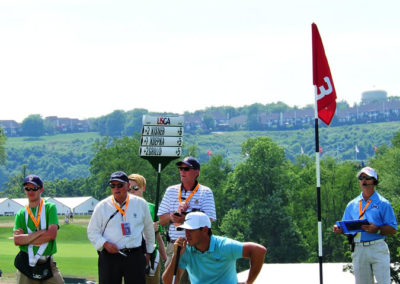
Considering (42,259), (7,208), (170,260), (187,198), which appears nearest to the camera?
(42,259)

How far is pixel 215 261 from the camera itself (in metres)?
5.93

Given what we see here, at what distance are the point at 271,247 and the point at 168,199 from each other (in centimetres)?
5754

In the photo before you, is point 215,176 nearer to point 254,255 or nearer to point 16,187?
point 254,255

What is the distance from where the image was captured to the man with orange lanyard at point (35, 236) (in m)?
8.23

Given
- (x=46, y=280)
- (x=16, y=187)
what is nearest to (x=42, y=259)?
(x=46, y=280)

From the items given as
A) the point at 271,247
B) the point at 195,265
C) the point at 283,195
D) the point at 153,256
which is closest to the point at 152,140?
the point at 153,256

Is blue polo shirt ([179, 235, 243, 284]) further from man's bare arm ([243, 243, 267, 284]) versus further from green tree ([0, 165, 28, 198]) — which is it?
green tree ([0, 165, 28, 198])

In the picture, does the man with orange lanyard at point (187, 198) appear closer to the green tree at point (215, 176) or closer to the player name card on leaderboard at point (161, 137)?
the player name card on leaderboard at point (161, 137)

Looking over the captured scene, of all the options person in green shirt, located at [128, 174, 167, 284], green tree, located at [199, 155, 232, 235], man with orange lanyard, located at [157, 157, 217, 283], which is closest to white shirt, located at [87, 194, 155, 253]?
man with orange lanyard, located at [157, 157, 217, 283]

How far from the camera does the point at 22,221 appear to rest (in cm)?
833

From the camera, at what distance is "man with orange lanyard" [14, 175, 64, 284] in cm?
823

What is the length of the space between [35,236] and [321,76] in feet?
13.6

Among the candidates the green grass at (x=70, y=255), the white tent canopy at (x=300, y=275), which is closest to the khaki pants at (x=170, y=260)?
Answer: the white tent canopy at (x=300, y=275)

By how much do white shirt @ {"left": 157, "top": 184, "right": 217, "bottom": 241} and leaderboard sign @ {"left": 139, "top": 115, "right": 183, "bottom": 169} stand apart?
1972mm
